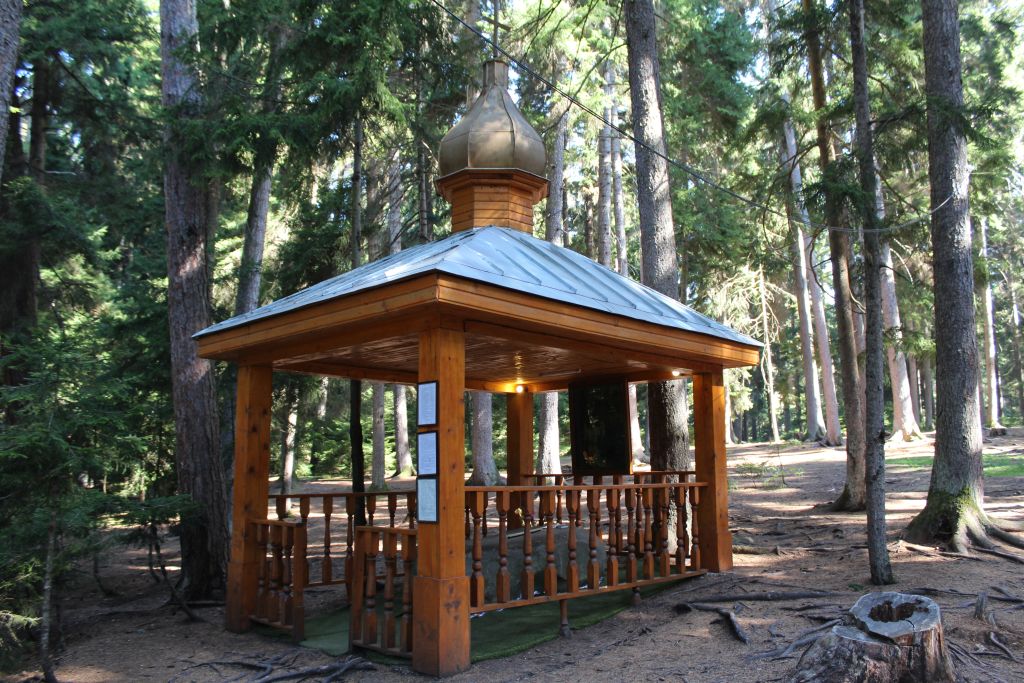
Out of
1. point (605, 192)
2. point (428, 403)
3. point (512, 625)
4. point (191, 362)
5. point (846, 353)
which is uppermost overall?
point (605, 192)

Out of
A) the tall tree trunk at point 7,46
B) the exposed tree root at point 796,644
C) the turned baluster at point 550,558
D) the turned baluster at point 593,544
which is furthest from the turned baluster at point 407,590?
the tall tree trunk at point 7,46

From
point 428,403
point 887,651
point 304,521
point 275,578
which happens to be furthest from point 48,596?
point 887,651

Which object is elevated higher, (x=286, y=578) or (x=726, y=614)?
(x=286, y=578)

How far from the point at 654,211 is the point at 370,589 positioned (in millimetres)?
6268

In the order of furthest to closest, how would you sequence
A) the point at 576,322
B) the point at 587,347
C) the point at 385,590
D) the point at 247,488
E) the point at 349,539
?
the point at 349,539 < the point at 247,488 < the point at 587,347 < the point at 576,322 < the point at 385,590

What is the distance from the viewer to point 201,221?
31.8 feet

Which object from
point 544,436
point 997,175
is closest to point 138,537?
point 544,436

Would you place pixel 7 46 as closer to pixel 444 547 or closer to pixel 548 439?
pixel 444 547

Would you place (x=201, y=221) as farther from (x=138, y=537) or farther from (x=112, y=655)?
(x=112, y=655)

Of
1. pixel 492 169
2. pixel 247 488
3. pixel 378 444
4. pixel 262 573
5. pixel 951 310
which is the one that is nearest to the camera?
pixel 262 573

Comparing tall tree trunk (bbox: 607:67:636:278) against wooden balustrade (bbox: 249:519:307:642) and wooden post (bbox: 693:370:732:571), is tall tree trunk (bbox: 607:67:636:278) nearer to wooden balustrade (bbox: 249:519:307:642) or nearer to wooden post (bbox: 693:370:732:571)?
wooden post (bbox: 693:370:732:571)

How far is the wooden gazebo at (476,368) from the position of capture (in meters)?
5.50

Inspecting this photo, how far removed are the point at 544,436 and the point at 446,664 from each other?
1279 centimetres

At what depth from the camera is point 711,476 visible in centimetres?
838
